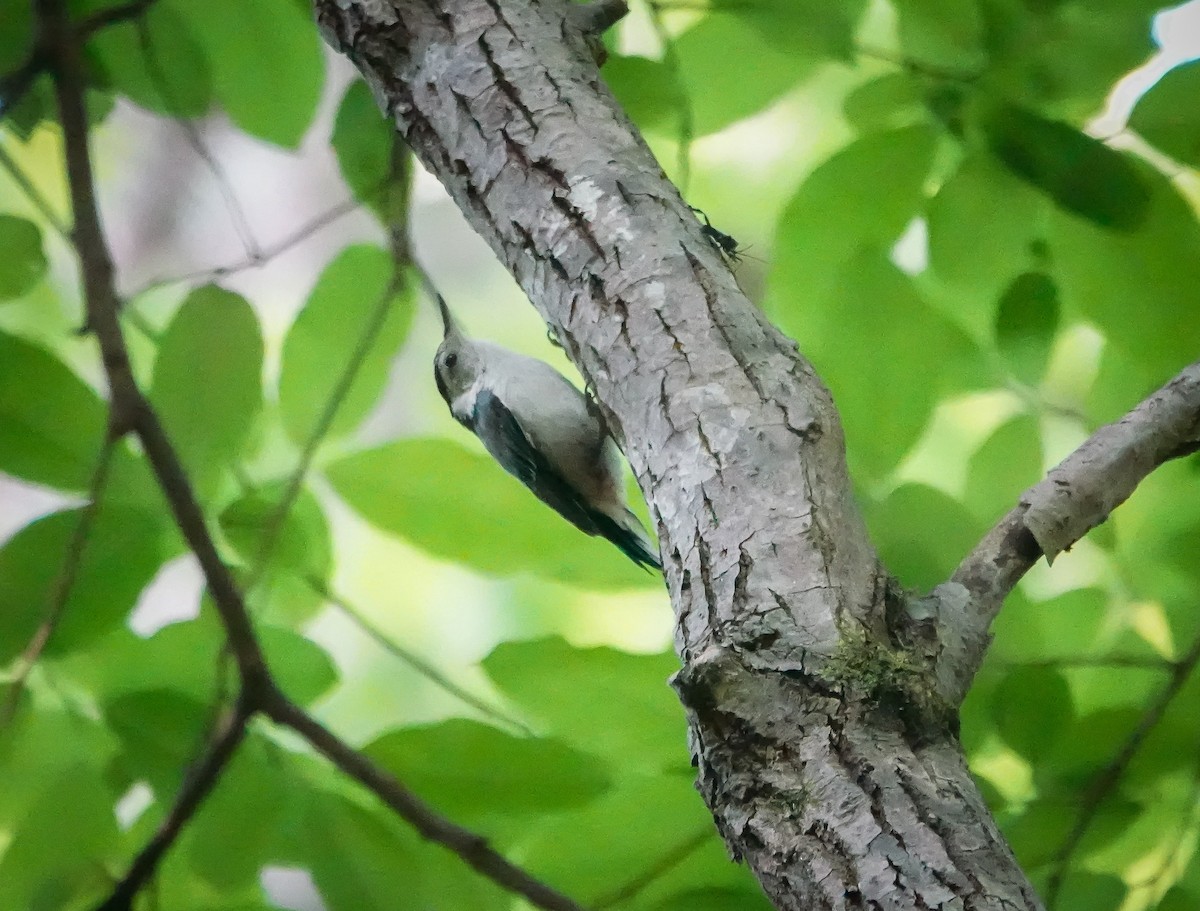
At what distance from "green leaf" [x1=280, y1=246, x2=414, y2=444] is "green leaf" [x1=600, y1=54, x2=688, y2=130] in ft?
1.12

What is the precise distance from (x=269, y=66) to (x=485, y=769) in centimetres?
83

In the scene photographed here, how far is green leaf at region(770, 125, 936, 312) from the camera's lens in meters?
1.18

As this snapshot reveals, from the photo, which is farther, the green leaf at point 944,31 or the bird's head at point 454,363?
the bird's head at point 454,363

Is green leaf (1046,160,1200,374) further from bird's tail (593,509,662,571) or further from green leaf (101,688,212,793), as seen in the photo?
green leaf (101,688,212,793)

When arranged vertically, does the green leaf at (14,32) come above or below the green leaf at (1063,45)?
above

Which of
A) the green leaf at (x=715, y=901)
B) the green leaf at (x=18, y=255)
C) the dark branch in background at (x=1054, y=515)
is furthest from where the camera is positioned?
Result: the green leaf at (x=18, y=255)

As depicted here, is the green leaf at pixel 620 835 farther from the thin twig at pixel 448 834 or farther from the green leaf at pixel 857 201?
the green leaf at pixel 857 201

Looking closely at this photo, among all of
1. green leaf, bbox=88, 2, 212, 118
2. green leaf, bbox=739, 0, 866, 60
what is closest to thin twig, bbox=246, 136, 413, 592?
green leaf, bbox=88, 2, 212, 118

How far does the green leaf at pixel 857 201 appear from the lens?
3.86 feet

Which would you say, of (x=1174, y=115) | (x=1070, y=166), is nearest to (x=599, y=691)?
(x=1070, y=166)

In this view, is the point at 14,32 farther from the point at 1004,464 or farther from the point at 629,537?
the point at 1004,464

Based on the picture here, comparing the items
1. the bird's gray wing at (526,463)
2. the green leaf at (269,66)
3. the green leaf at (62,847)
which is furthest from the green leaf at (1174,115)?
the green leaf at (62,847)

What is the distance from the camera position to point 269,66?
4.20 feet

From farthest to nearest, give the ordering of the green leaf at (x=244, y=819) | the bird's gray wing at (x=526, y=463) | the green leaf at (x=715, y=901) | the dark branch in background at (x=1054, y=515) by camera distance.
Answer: the bird's gray wing at (x=526, y=463) < the green leaf at (x=244, y=819) < the green leaf at (x=715, y=901) < the dark branch in background at (x=1054, y=515)
